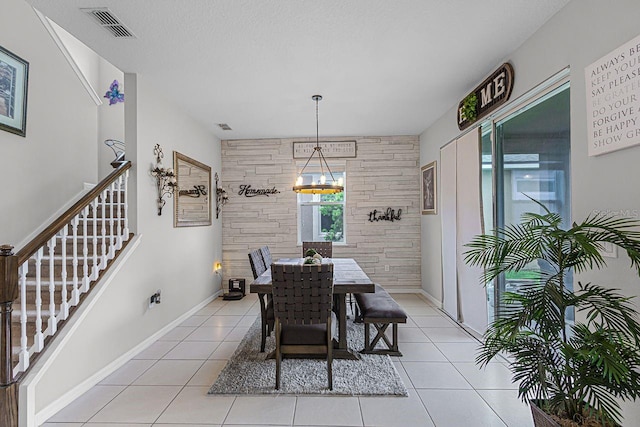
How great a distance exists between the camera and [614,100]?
73.0 inches

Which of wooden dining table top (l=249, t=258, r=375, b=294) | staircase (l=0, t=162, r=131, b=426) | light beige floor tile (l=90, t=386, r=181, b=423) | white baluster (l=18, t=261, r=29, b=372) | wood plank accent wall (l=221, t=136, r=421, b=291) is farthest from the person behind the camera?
wood plank accent wall (l=221, t=136, r=421, b=291)

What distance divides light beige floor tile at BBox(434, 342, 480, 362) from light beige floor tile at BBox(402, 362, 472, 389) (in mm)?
190

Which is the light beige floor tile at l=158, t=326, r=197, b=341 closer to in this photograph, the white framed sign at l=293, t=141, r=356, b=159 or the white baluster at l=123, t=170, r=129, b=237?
the white baluster at l=123, t=170, r=129, b=237

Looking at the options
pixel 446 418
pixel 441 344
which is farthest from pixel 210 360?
pixel 441 344

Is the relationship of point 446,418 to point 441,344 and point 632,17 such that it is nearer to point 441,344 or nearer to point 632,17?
point 441,344

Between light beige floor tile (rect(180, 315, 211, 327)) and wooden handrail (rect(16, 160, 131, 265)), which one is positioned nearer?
wooden handrail (rect(16, 160, 131, 265))

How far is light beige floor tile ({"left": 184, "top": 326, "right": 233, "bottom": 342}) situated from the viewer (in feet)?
12.2

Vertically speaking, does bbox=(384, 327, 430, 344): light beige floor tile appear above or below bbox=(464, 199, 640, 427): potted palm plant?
below

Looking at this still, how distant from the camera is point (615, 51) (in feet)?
6.07

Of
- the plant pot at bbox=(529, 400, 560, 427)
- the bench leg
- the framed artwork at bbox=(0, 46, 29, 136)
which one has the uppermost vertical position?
the framed artwork at bbox=(0, 46, 29, 136)

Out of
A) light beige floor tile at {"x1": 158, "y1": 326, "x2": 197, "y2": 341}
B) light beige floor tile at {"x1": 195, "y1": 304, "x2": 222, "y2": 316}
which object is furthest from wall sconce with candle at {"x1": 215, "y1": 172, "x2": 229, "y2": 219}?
light beige floor tile at {"x1": 158, "y1": 326, "x2": 197, "y2": 341}

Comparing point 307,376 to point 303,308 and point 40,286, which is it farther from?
point 40,286

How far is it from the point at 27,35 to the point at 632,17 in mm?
4865

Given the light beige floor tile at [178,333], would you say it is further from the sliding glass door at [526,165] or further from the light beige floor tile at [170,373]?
the sliding glass door at [526,165]
